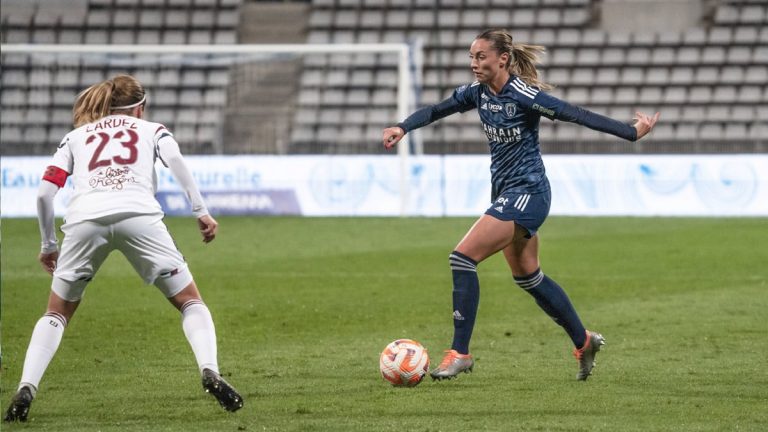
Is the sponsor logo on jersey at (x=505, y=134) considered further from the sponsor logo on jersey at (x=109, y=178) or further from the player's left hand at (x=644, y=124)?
the sponsor logo on jersey at (x=109, y=178)

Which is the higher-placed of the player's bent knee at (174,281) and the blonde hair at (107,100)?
the blonde hair at (107,100)

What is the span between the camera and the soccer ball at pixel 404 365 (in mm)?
7176

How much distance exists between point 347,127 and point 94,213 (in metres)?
27.1

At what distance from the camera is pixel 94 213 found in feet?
20.3

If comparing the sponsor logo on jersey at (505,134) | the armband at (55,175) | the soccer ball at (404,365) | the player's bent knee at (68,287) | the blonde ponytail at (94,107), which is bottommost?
the soccer ball at (404,365)

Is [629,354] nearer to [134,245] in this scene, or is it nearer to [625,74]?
[134,245]

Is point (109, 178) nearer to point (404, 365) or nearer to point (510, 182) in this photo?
point (404, 365)

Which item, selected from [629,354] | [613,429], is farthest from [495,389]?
[629,354]

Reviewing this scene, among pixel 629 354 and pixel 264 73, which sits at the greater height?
pixel 629 354

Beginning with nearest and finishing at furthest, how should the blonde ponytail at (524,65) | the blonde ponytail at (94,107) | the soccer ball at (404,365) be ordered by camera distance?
the blonde ponytail at (94,107) → the soccer ball at (404,365) → the blonde ponytail at (524,65)

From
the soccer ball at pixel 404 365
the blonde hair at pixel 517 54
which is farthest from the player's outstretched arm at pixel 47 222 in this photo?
the blonde hair at pixel 517 54

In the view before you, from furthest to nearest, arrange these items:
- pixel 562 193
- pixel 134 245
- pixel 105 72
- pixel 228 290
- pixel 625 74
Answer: pixel 625 74, pixel 105 72, pixel 562 193, pixel 228 290, pixel 134 245

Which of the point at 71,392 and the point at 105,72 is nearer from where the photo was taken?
the point at 71,392

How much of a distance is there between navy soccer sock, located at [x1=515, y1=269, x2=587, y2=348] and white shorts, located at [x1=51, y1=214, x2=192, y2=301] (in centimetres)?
241
